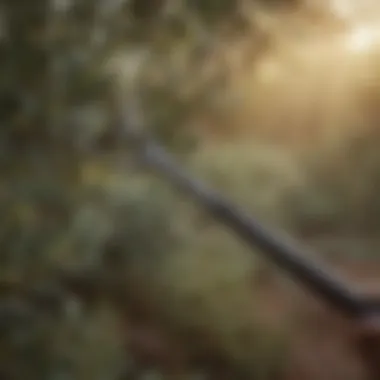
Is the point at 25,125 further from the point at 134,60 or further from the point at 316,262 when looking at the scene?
the point at 316,262

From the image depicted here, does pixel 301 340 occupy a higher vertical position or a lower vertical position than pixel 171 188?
lower

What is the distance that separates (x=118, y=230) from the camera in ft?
4.41

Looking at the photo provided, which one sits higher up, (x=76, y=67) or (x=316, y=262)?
(x=76, y=67)

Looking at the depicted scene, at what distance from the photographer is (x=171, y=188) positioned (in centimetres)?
138

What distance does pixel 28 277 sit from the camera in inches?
51.8

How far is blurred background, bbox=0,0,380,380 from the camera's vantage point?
1293mm

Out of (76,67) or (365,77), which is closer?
(76,67)

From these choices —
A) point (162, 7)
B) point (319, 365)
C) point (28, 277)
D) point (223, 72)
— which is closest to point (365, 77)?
point (223, 72)

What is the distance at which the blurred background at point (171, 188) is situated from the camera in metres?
1.29

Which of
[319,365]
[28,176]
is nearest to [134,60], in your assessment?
[28,176]

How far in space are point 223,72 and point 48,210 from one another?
0.32 meters

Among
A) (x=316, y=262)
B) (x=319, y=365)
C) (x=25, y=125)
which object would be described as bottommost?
(x=319, y=365)

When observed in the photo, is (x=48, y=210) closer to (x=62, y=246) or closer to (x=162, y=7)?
(x=62, y=246)

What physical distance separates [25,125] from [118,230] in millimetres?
193
